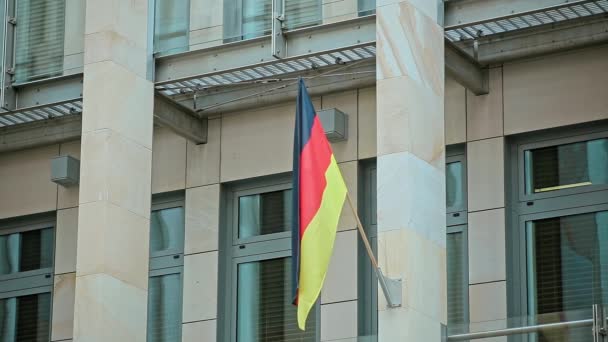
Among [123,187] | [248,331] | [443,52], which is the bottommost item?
[248,331]

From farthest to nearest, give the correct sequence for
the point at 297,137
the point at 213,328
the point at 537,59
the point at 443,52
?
the point at 213,328, the point at 537,59, the point at 443,52, the point at 297,137

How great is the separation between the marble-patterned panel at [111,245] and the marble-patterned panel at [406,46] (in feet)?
14.0

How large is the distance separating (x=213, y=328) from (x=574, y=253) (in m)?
5.72

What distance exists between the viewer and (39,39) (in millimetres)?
25391

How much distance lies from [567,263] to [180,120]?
21.2ft

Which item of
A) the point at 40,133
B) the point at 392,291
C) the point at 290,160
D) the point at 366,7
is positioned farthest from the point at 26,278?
the point at 392,291

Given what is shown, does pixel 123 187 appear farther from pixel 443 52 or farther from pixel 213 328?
pixel 443 52

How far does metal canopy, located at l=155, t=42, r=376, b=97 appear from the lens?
23.2 metres

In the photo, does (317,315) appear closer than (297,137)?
No

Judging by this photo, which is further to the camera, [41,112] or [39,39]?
[41,112]

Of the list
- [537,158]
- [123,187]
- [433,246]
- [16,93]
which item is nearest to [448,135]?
[537,158]

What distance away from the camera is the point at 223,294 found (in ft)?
82.1

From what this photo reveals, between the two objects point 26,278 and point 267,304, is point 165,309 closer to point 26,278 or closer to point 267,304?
point 267,304

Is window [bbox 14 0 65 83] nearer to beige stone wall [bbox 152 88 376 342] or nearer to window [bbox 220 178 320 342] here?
beige stone wall [bbox 152 88 376 342]
